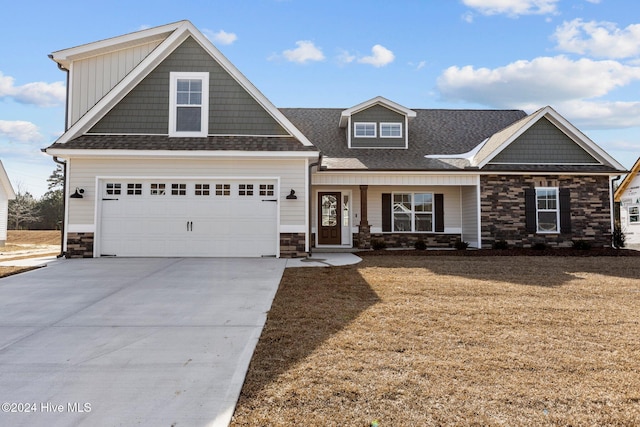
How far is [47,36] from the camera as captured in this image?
1291 cm

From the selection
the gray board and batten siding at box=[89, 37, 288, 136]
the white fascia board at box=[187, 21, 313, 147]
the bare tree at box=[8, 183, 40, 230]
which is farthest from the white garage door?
the bare tree at box=[8, 183, 40, 230]

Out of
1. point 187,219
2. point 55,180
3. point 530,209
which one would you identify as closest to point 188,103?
point 187,219

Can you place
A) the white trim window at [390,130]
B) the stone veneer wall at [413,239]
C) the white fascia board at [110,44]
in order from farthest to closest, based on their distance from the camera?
the white trim window at [390,130], the stone veneer wall at [413,239], the white fascia board at [110,44]

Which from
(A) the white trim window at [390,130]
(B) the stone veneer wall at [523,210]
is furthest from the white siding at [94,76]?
(B) the stone veneer wall at [523,210]

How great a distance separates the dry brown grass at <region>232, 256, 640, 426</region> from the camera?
2.64 metres

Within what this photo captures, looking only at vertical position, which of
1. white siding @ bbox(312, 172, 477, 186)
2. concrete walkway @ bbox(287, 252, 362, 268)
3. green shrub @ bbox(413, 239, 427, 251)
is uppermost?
white siding @ bbox(312, 172, 477, 186)

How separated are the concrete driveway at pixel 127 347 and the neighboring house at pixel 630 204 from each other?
2224cm

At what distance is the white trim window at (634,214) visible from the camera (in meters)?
21.2

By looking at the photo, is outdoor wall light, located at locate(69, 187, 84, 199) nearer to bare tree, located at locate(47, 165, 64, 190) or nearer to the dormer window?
the dormer window

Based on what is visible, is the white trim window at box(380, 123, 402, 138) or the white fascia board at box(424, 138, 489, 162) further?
the white trim window at box(380, 123, 402, 138)

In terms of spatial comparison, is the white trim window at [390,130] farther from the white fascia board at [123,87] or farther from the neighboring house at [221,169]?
the white fascia board at [123,87]

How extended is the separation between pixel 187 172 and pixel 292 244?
3626mm

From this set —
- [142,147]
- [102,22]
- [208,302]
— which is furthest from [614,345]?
[102,22]

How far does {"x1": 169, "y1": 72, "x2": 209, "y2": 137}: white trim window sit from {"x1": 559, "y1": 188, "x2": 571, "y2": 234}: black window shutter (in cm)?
1267
